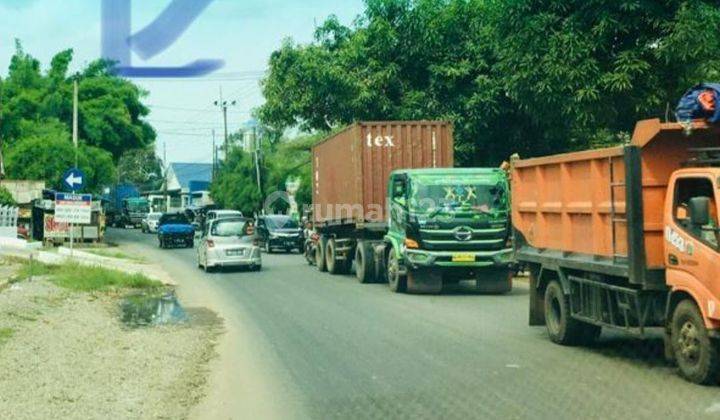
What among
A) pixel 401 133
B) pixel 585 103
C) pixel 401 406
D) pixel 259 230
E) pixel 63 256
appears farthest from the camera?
pixel 259 230

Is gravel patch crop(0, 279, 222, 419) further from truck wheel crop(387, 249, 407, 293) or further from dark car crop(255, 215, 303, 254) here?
dark car crop(255, 215, 303, 254)

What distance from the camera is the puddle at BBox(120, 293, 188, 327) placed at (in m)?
14.5

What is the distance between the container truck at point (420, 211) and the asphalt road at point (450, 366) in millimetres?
1346

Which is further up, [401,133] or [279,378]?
[401,133]

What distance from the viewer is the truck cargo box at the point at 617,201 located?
915cm

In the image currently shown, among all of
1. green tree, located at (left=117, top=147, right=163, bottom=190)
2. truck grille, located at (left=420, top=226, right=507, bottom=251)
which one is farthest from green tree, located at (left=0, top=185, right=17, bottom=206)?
green tree, located at (left=117, top=147, right=163, bottom=190)

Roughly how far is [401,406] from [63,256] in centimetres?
2119

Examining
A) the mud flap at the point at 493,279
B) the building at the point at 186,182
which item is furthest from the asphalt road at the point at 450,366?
the building at the point at 186,182

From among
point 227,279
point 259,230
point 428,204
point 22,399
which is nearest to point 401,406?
point 22,399

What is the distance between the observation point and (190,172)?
11194cm

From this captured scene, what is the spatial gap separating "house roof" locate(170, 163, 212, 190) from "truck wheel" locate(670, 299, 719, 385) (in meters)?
102

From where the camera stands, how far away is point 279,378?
9.25m

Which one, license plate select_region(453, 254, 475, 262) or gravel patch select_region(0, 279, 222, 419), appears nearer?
gravel patch select_region(0, 279, 222, 419)

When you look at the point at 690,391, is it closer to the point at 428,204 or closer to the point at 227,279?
the point at 428,204
